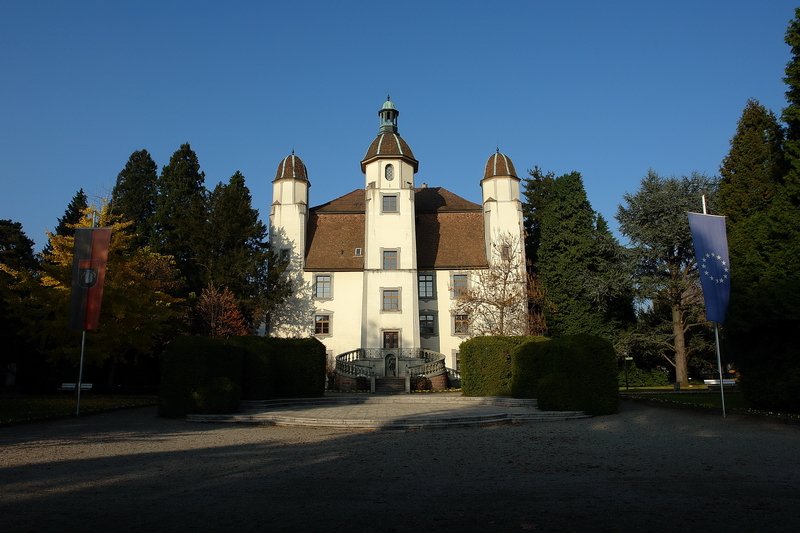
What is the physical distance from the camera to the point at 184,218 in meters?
38.8

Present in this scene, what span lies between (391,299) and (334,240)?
6.67 m

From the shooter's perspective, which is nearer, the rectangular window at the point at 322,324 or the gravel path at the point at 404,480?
the gravel path at the point at 404,480

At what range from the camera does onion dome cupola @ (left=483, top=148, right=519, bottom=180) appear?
42.1m

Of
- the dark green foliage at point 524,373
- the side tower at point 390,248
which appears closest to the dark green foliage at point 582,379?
the dark green foliage at point 524,373

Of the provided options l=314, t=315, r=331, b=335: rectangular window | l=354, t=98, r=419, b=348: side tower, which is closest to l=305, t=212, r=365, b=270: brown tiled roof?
l=354, t=98, r=419, b=348: side tower

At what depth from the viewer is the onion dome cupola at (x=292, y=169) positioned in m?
41.9

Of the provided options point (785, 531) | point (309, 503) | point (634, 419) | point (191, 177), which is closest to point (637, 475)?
point (785, 531)

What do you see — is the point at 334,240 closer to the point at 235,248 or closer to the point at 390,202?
the point at 390,202

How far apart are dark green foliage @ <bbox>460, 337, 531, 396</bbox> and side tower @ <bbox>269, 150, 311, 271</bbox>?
18897 millimetres

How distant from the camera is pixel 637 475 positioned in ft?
27.1

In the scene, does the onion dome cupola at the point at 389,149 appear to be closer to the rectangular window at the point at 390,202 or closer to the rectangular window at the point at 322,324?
the rectangular window at the point at 390,202

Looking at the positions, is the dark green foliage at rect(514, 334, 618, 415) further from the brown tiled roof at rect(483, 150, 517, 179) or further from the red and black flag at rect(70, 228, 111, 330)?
the brown tiled roof at rect(483, 150, 517, 179)

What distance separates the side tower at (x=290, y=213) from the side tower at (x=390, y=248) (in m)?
4.63

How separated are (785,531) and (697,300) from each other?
33625 millimetres
